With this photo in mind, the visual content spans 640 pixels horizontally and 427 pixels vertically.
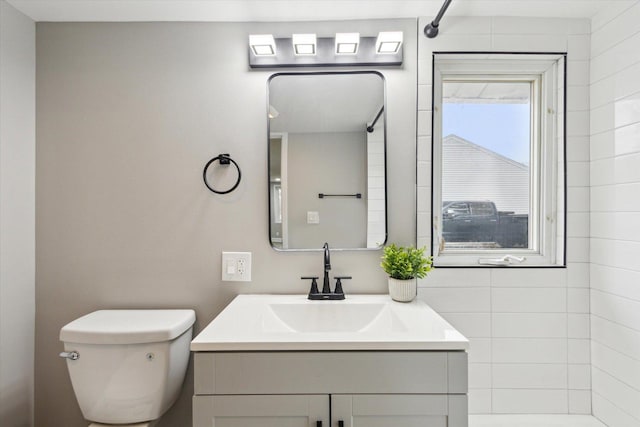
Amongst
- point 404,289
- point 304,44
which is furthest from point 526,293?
point 304,44

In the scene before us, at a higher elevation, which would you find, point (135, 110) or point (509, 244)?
point (135, 110)

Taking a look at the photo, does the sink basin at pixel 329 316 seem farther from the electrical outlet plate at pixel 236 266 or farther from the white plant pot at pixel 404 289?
the electrical outlet plate at pixel 236 266

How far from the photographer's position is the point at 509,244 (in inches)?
66.9

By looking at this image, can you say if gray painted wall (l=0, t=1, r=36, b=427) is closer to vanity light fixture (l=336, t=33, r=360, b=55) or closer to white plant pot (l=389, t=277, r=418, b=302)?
vanity light fixture (l=336, t=33, r=360, b=55)

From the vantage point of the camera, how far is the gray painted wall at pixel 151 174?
1604 millimetres

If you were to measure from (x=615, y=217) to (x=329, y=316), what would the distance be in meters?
1.26

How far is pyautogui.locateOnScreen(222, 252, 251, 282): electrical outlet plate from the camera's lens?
159cm

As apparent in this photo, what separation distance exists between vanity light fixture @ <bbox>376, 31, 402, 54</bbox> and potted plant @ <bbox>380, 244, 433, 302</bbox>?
0.89 m

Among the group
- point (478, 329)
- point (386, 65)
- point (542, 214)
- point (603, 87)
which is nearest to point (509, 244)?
point (542, 214)

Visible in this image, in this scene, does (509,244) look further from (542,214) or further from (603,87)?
(603,87)

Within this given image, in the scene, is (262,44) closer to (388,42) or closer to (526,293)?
(388,42)

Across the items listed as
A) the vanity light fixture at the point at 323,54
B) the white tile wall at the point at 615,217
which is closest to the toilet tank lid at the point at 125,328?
the vanity light fixture at the point at 323,54

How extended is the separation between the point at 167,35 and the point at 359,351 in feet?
5.23

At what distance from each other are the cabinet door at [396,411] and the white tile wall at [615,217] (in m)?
0.89
